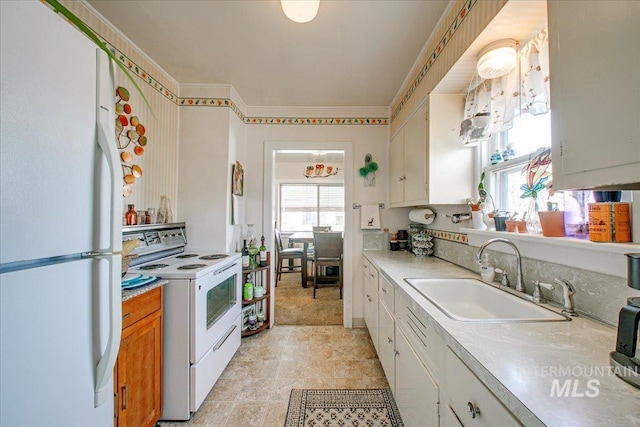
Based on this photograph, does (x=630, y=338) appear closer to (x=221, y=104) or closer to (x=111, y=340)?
(x=111, y=340)

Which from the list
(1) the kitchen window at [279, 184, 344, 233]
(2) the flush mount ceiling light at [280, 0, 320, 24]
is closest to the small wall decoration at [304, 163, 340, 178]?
(1) the kitchen window at [279, 184, 344, 233]

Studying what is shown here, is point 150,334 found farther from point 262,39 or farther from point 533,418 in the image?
point 262,39

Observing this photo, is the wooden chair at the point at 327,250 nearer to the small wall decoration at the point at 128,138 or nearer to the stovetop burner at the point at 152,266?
the stovetop burner at the point at 152,266

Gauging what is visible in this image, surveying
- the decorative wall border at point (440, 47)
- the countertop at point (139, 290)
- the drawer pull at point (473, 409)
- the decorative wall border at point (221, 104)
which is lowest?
the drawer pull at point (473, 409)

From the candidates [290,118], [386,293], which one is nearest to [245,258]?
[386,293]

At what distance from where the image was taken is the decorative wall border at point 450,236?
1.74 meters

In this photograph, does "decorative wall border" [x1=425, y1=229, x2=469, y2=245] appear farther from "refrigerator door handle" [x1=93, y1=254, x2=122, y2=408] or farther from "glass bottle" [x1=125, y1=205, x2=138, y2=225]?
"glass bottle" [x1=125, y1=205, x2=138, y2=225]

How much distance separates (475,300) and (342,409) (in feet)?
3.50

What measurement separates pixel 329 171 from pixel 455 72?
166 inches

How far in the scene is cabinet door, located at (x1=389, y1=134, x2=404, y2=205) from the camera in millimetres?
2195

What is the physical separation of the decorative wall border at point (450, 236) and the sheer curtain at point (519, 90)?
2.34 ft

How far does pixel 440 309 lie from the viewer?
96cm

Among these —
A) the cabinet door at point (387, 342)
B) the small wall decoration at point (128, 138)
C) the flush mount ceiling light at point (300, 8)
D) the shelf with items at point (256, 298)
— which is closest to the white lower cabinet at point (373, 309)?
the cabinet door at point (387, 342)

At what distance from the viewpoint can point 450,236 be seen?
6.33ft
